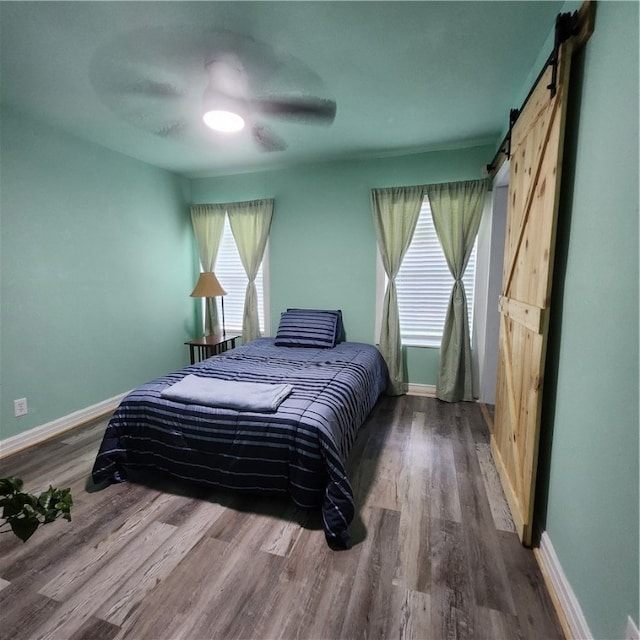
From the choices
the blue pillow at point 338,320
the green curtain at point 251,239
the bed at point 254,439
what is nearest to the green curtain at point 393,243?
the blue pillow at point 338,320

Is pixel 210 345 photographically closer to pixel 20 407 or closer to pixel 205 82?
pixel 20 407

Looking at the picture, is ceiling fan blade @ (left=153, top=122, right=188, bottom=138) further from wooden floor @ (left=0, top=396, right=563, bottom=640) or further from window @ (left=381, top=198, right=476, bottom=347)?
wooden floor @ (left=0, top=396, right=563, bottom=640)

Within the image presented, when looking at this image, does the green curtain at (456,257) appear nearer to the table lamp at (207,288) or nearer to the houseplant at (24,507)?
the table lamp at (207,288)

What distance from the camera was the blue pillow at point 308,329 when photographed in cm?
352

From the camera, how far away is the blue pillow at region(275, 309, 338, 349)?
3.52 m

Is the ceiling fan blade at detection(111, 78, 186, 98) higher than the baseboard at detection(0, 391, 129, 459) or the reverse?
higher

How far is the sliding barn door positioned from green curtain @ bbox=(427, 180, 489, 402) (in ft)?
3.38

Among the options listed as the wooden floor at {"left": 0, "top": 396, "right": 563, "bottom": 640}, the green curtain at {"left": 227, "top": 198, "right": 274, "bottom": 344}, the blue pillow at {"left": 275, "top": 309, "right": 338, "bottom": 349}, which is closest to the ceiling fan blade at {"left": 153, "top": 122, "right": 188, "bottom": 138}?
the green curtain at {"left": 227, "top": 198, "right": 274, "bottom": 344}

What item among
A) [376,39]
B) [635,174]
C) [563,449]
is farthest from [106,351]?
[635,174]

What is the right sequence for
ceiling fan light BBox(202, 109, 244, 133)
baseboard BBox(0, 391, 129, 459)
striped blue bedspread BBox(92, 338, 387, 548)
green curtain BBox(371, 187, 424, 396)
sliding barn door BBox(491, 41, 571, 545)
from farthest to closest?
green curtain BBox(371, 187, 424, 396) → baseboard BBox(0, 391, 129, 459) → ceiling fan light BBox(202, 109, 244, 133) → striped blue bedspread BBox(92, 338, 387, 548) → sliding barn door BBox(491, 41, 571, 545)

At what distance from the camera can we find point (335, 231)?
12.4 feet

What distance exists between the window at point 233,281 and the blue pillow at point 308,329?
2.00ft

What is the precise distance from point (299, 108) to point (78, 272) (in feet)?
7.93

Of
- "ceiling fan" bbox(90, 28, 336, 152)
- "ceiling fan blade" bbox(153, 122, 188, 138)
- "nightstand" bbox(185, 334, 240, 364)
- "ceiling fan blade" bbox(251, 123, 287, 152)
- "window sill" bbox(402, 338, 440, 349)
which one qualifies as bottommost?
"nightstand" bbox(185, 334, 240, 364)
